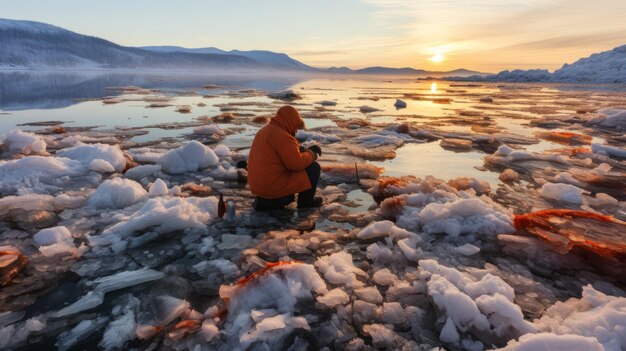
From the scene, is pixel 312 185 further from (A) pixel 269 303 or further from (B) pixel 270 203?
(A) pixel 269 303

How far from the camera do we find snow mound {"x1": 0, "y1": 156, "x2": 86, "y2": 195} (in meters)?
5.36

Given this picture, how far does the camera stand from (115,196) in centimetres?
496

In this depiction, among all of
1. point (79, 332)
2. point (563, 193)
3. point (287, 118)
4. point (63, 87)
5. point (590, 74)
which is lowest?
point (79, 332)

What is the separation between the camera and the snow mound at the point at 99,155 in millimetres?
6723

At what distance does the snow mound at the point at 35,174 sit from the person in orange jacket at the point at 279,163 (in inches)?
136

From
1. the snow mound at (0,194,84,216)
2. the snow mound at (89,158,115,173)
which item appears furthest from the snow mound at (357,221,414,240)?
the snow mound at (89,158,115,173)

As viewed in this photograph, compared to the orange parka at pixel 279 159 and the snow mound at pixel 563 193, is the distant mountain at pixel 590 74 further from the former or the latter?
the orange parka at pixel 279 159

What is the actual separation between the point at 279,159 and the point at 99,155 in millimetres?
4231

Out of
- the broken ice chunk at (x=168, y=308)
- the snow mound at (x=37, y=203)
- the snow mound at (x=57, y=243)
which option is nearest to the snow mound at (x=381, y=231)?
the broken ice chunk at (x=168, y=308)

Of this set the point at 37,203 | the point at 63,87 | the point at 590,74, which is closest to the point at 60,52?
the point at 63,87

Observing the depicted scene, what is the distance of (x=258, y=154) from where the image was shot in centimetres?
459

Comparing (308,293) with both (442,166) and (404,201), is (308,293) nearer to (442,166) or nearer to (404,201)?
(404,201)

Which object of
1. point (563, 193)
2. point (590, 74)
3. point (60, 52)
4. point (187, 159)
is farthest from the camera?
point (60, 52)

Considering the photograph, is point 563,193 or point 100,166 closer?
point 563,193
